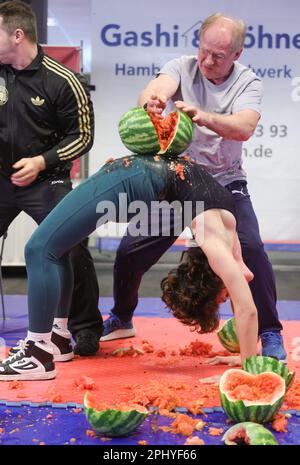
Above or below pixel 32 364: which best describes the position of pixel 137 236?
above

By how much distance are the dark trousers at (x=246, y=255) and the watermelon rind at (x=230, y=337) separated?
0.44ft

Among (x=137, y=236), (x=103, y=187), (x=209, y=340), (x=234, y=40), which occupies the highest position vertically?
(x=234, y=40)

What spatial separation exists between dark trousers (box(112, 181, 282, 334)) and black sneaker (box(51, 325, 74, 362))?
56 cm

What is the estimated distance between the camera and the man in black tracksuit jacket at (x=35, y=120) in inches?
141

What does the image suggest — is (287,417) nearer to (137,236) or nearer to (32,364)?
(32,364)

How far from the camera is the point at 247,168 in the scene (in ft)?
22.5

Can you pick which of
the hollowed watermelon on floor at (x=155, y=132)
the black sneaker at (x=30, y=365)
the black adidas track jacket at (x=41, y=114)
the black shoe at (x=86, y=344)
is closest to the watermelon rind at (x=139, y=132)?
the hollowed watermelon on floor at (x=155, y=132)

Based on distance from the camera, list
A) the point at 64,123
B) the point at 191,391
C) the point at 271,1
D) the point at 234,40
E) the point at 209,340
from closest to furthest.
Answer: the point at 191,391 < the point at 234,40 < the point at 64,123 < the point at 209,340 < the point at 271,1

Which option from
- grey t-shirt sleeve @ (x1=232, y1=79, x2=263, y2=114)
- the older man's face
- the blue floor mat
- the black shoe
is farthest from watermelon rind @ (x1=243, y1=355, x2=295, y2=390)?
the older man's face

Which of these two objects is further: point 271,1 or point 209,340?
point 271,1

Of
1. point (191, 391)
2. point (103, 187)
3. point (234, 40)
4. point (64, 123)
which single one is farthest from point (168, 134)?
point (191, 391)

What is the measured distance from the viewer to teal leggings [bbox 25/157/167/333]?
3.00m

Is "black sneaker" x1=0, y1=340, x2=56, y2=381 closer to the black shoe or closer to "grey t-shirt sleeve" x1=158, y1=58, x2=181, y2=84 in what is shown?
the black shoe

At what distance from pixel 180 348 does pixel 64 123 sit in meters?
1.35
